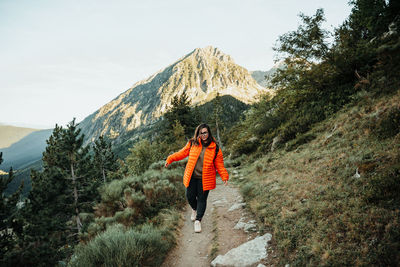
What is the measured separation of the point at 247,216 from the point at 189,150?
246 cm

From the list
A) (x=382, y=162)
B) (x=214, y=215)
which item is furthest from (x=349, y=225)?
(x=214, y=215)

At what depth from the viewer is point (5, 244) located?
12336mm

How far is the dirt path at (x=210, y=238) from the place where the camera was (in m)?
3.89

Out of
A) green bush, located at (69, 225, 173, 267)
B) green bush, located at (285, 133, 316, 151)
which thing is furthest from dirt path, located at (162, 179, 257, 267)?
green bush, located at (285, 133, 316, 151)

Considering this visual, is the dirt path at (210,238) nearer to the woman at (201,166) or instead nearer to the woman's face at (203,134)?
the woman at (201,166)

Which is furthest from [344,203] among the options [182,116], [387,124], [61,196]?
[182,116]

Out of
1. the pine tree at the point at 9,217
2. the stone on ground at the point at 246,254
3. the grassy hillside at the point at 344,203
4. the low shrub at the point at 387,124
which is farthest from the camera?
the pine tree at the point at 9,217

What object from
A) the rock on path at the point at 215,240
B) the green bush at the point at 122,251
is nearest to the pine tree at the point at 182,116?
the rock on path at the point at 215,240

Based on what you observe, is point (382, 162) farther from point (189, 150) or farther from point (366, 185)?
point (189, 150)

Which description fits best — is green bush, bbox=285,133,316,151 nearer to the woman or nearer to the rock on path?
the rock on path

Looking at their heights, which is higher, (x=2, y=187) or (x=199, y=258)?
(x=2, y=187)

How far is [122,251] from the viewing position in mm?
3268

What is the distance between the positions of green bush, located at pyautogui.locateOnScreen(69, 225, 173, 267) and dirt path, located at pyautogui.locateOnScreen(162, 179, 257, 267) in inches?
16.0

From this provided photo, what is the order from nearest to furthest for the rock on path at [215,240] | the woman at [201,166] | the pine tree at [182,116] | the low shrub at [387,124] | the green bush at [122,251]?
the green bush at [122,251] < the rock on path at [215,240] < the woman at [201,166] < the low shrub at [387,124] < the pine tree at [182,116]
